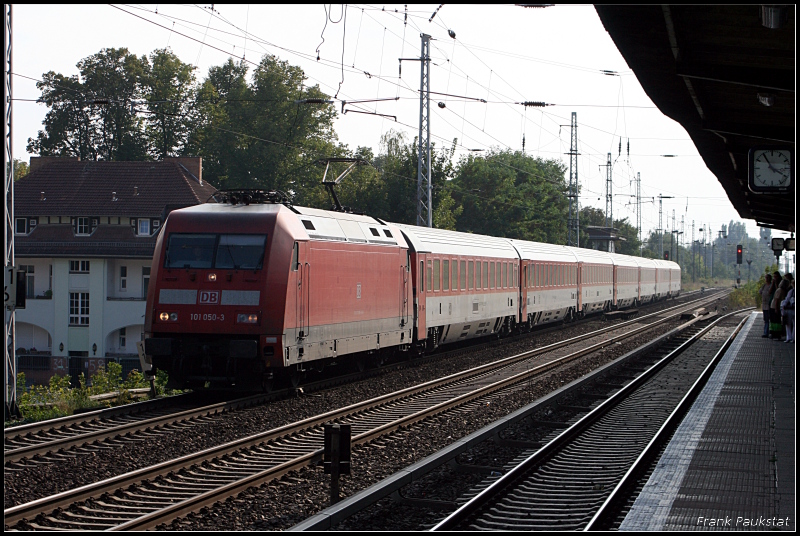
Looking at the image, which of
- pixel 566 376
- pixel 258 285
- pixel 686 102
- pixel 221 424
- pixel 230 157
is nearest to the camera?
pixel 686 102

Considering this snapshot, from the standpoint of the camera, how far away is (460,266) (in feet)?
81.9

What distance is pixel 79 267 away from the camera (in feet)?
168

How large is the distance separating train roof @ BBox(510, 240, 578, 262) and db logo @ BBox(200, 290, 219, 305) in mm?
18919

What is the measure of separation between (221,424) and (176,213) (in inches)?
158

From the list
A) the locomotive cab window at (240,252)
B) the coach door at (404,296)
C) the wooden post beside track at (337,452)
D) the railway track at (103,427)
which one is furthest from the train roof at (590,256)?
the wooden post beside track at (337,452)

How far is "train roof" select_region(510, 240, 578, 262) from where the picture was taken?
3281cm

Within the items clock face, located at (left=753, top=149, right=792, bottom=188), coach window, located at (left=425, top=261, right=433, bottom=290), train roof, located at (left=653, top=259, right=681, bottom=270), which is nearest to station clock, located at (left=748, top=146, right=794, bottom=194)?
clock face, located at (left=753, top=149, right=792, bottom=188)

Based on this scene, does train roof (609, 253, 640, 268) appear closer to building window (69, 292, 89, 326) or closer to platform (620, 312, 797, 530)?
building window (69, 292, 89, 326)

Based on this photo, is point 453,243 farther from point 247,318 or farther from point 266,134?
point 266,134

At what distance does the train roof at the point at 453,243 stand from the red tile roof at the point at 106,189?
25615mm

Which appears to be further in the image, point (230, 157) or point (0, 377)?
point (230, 157)

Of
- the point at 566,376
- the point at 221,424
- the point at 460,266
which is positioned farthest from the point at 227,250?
the point at 460,266

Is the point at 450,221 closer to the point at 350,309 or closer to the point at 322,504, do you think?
the point at 350,309

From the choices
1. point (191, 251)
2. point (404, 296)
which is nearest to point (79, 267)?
point (404, 296)
